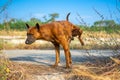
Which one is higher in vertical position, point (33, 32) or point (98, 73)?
point (33, 32)

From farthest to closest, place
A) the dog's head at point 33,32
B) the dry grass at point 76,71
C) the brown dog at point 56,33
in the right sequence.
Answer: the dog's head at point 33,32
the brown dog at point 56,33
the dry grass at point 76,71

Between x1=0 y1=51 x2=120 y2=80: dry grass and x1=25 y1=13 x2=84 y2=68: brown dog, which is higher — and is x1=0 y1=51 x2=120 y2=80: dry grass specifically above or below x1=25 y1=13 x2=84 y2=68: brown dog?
below

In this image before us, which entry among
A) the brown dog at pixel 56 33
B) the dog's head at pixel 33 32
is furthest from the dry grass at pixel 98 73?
Answer: the dog's head at pixel 33 32

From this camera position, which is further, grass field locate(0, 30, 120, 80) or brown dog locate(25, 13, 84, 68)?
brown dog locate(25, 13, 84, 68)

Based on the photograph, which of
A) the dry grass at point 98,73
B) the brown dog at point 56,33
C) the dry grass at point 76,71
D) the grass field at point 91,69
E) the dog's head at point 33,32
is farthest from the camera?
the dog's head at point 33,32

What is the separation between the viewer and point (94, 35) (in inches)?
361

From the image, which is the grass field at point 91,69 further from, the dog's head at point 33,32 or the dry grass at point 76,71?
the dog's head at point 33,32

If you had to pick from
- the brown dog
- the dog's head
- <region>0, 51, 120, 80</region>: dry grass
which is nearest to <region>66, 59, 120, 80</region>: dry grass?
<region>0, 51, 120, 80</region>: dry grass

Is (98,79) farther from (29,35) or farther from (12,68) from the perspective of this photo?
(29,35)

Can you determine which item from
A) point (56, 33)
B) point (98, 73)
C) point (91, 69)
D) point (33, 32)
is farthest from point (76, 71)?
point (33, 32)

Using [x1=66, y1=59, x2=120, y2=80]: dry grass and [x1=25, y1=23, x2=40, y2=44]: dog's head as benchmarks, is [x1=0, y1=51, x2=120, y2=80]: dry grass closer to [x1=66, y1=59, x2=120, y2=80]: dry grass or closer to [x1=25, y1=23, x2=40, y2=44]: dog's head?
[x1=66, y1=59, x2=120, y2=80]: dry grass

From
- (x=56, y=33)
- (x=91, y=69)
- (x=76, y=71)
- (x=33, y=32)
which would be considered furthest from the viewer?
(x=33, y=32)

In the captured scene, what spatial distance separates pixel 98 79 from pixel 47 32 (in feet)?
12.9

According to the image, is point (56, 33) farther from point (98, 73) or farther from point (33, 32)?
point (98, 73)
